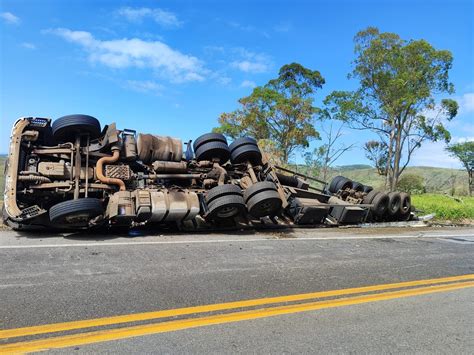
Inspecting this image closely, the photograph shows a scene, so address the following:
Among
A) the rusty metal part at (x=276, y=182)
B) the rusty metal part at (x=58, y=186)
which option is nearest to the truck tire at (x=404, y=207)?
the rusty metal part at (x=276, y=182)

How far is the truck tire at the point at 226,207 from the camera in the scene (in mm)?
8492

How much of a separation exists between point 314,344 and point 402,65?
3047cm

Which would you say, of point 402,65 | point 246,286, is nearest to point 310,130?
point 402,65

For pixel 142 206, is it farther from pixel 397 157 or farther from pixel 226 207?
pixel 397 157

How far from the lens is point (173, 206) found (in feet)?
26.8

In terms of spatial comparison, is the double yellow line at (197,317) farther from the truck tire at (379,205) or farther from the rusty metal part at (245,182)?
the truck tire at (379,205)

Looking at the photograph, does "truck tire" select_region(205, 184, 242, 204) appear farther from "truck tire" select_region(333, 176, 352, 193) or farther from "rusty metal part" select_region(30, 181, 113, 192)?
"truck tire" select_region(333, 176, 352, 193)

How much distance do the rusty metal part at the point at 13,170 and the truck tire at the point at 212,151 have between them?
12.4 ft

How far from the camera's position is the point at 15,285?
Result: 4246mm

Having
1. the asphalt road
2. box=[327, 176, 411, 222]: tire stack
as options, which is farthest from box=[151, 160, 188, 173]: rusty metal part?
box=[327, 176, 411, 222]: tire stack

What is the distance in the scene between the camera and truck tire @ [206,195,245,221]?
334 inches

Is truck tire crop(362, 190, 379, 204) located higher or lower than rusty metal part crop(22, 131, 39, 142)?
lower

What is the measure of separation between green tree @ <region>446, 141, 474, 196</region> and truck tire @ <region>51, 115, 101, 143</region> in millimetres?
54820

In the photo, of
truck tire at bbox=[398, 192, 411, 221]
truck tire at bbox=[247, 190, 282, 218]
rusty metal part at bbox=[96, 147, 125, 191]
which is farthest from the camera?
truck tire at bbox=[398, 192, 411, 221]
